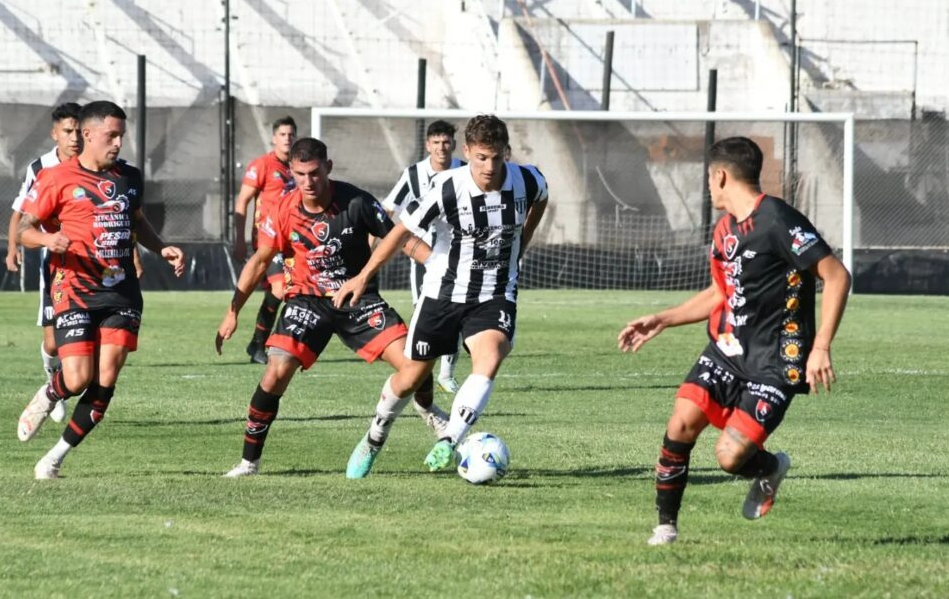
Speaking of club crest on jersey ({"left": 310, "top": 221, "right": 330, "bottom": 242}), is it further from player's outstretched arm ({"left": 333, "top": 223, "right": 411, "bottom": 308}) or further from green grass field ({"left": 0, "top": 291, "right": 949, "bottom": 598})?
green grass field ({"left": 0, "top": 291, "right": 949, "bottom": 598})

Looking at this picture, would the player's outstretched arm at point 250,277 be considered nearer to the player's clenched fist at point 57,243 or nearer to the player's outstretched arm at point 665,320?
the player's clenched fist at point 57,243

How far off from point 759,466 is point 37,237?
4301mm

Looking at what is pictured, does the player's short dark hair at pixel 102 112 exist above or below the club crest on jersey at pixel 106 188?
above

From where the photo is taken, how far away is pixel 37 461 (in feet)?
32.0

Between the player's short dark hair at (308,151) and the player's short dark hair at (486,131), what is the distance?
94 centimetres

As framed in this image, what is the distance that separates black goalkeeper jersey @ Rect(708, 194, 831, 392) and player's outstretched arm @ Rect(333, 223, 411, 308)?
7.75ft

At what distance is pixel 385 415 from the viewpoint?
357 inches

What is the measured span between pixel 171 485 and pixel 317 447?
6.15 ft

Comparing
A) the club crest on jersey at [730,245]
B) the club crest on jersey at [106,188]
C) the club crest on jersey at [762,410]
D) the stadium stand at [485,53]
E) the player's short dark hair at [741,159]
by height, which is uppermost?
the stadium stand at [485,53]

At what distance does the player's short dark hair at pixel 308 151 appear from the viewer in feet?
30.0

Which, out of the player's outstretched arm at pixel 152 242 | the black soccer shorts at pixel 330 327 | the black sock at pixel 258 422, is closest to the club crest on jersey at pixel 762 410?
the black soccer shorts at pixel 330 327

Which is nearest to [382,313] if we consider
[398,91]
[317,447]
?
[317,447]

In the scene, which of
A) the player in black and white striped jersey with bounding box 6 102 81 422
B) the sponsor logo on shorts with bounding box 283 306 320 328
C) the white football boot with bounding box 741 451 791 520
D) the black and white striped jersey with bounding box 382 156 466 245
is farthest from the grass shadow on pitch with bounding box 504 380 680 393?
the white football boot with bounding box 741 451 791 520

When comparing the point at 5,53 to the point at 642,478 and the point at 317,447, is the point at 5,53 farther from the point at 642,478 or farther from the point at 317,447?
the point at 642,478
